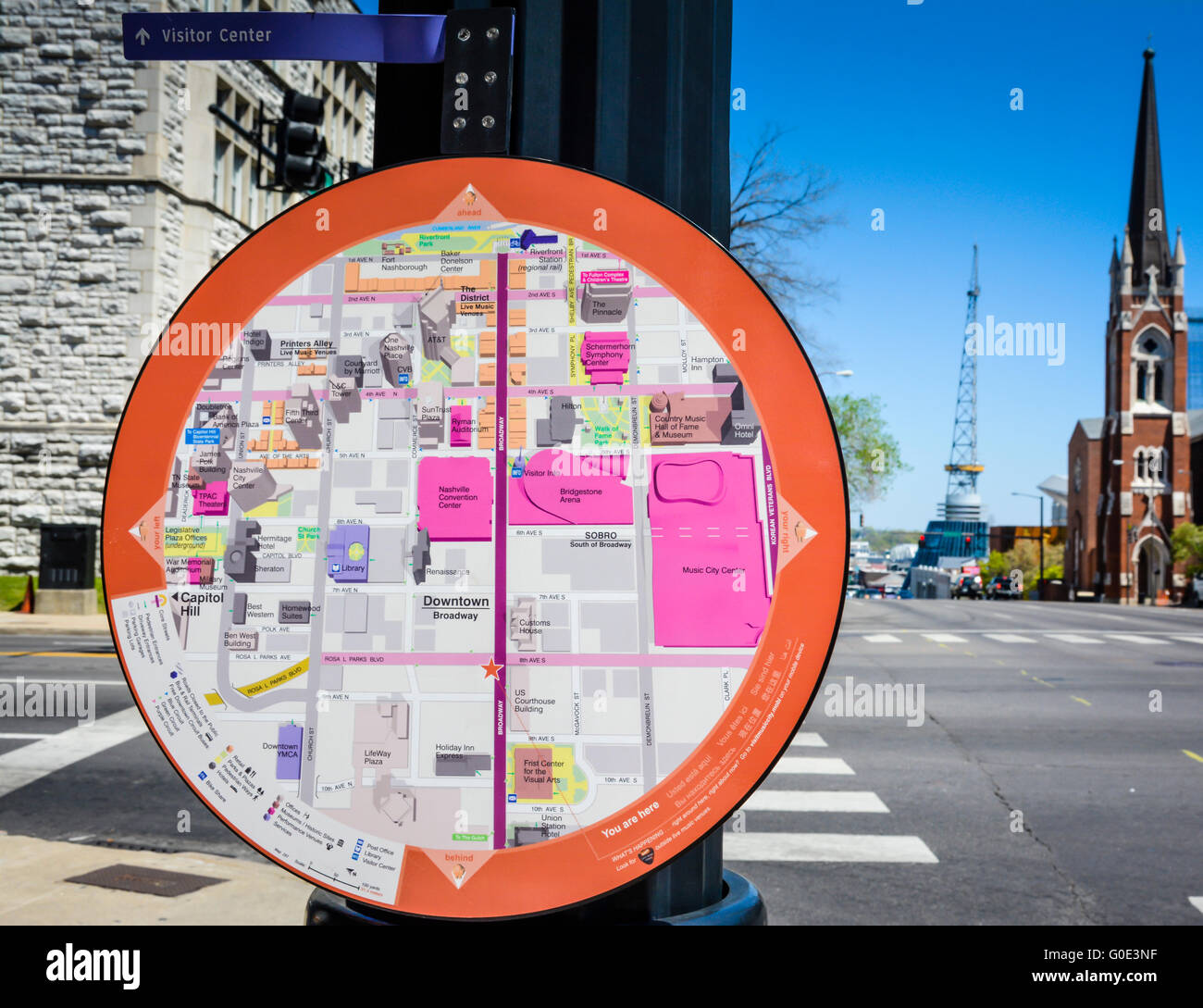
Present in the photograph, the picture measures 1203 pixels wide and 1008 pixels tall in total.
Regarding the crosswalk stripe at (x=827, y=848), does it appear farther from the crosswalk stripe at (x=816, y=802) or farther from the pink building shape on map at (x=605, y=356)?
the pink building shape on map at (x=605, y=356)

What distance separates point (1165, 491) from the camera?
8281cm

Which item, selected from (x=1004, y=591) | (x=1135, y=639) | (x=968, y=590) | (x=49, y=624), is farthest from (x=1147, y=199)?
(x=49, y=624)

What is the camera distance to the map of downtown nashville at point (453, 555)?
1398 mm

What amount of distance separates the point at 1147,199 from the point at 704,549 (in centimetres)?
9517

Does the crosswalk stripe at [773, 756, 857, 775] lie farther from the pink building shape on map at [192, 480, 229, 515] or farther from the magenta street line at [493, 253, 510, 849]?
the pink building shape on map at [192, 480, 229, 515]

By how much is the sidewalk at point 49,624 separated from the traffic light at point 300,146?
10.9 m

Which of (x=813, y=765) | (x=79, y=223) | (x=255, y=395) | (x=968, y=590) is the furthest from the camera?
(x=968, y=590)

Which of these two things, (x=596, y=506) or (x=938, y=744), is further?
(x=938, y=744)

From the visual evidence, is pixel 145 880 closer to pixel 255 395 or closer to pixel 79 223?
pixel 255 395

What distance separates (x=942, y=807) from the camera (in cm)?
770

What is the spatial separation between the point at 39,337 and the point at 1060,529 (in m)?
131

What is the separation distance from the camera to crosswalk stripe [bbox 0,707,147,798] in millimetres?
7719
